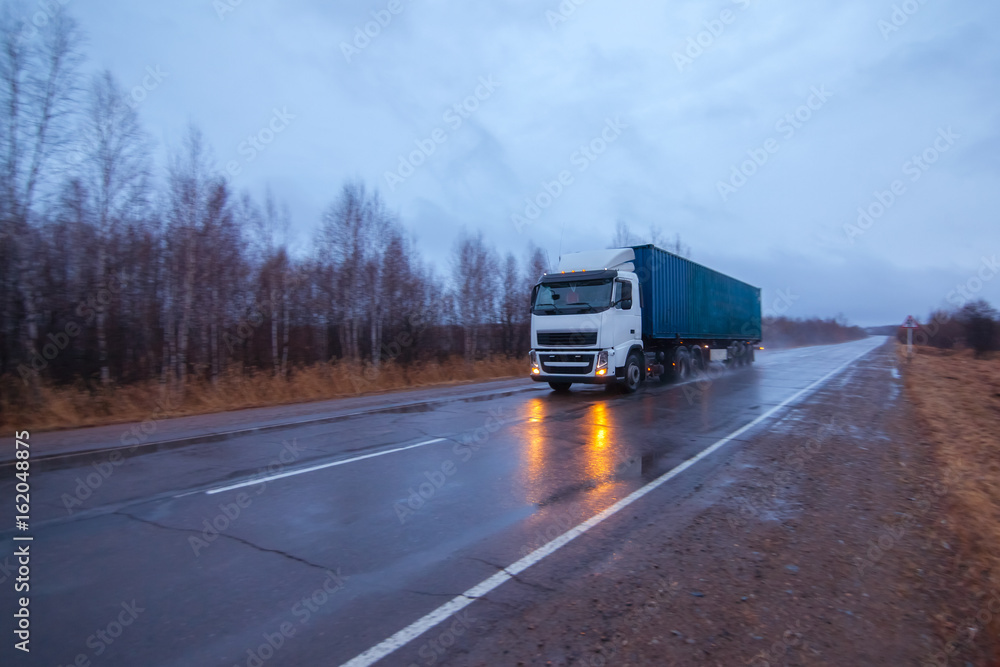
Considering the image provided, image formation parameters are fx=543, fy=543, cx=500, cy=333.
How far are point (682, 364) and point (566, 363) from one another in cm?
663

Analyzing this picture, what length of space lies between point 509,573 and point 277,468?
13.7ft

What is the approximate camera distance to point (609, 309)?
1380 centimetres

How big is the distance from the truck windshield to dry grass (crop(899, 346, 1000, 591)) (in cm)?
712

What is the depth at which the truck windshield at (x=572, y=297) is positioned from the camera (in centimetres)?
1393

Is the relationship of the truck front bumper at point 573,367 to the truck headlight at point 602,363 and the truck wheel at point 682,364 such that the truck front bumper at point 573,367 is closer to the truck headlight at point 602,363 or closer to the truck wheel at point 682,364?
the truck headlight at point 602,363

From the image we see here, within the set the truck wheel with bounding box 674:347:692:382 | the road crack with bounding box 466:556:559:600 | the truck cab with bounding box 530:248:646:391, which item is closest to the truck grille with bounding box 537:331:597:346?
the truck cab with bounding box 530:248:646:391

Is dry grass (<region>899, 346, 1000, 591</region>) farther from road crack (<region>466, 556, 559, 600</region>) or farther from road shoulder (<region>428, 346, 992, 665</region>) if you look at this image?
road crack (<region>466, 556, 559, 600</region>)

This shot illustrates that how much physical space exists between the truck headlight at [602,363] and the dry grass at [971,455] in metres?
6.51

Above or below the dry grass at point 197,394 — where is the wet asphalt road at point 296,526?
below

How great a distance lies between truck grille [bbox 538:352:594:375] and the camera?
45.4 feet

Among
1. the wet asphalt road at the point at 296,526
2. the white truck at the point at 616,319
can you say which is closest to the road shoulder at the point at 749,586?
the wet asphalt road at the point at 296,526

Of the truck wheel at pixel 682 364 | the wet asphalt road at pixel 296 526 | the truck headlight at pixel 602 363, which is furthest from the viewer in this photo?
the truck wheel at pixel 682 364

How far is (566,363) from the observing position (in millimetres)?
14180

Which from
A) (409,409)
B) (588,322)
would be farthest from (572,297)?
(409,409)
